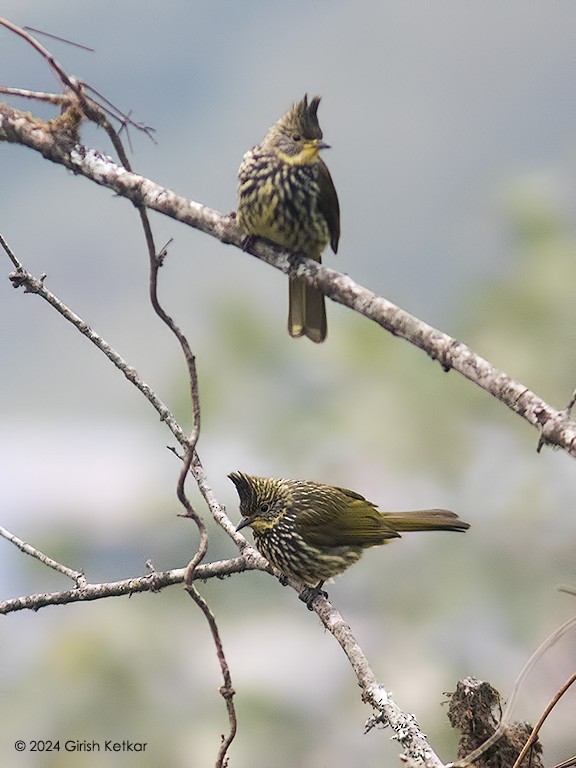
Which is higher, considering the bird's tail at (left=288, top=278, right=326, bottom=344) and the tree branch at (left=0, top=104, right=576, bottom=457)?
the bird's tail at (left=288, top=278, right=326, bottom=344)

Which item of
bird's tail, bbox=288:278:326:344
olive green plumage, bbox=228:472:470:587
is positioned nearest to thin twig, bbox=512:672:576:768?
olive green plumage, bbox=228:472:470:587

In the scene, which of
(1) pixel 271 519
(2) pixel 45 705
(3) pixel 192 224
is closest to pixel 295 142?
(3) pixel 192 224

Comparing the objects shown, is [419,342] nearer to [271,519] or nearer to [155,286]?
[155,286]

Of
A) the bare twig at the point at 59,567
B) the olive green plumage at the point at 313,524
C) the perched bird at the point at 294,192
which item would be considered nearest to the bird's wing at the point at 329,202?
the perched bird at the point at 294,192

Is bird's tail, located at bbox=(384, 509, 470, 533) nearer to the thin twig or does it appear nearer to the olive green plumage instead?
the olive green plumage

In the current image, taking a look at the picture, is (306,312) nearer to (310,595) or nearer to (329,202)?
(329,202)

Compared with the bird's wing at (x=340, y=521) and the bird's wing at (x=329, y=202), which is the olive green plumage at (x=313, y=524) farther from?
the bird's wing at (x=329, y=202)

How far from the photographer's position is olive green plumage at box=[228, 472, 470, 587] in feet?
10.2

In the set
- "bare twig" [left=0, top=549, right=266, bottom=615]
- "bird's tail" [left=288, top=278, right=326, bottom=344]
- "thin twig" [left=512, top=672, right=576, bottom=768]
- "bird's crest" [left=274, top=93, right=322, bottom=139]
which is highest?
"bird's crest" [left=274, top=93, right=322, bottom=139]

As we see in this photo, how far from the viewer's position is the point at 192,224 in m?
2.57

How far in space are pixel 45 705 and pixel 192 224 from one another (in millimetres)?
2620

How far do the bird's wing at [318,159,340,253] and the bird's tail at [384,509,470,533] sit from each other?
93 centimetres

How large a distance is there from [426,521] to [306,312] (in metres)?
0.87

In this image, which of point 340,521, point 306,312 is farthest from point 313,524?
point 306,312
